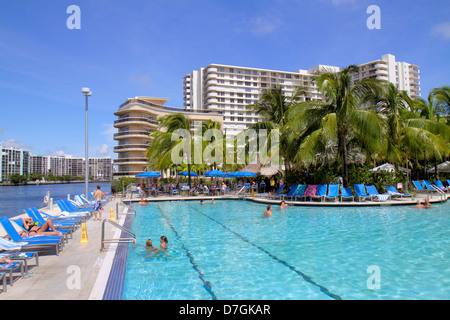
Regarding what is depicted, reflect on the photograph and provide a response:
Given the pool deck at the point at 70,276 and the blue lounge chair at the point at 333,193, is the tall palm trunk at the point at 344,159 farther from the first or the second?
the pool deck at the point at 70,276

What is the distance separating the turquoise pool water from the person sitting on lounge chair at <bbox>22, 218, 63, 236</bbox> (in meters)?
1.92

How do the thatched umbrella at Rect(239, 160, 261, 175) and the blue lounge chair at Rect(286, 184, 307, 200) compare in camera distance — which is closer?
the blue lounge chair at Rect(286, 184, 307, 200)

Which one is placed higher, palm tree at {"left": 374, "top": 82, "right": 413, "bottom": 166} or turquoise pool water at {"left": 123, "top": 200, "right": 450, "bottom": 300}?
palm tree at {"left": 374, "top": 82, "right": 413, "bottom": 166}

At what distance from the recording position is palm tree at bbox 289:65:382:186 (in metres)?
18.3

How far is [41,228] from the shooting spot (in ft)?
26.8

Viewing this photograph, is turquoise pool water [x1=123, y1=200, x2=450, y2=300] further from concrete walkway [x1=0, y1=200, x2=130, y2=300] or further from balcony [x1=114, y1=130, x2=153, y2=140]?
balcony [x1=114, y1=130, x2=153, y2=140]

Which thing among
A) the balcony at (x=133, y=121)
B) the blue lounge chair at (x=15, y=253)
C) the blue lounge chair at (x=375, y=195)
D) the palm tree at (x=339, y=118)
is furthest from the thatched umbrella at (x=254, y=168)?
the balcony at (x=133, y=121)

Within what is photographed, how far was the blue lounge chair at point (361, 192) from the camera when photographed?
18.5 m

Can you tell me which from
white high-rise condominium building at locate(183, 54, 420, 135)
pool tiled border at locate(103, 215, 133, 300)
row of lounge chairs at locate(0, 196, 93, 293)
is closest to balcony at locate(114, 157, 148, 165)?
white high-rise condominium building at locate(183, 54, 420, 135)

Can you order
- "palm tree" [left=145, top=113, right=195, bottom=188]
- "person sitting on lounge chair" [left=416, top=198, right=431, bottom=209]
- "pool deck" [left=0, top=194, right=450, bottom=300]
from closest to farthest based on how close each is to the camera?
"pool deck" [left=0, top=194, right=450, bottom=300] → "person sitting on lounge chair" [left=416, top=198, right=431, bottom=209] → "palm tree" [left=145, top=113, right=195, bottom=188]

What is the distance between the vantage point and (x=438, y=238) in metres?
9.35

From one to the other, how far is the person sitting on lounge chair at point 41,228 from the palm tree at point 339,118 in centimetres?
1418
